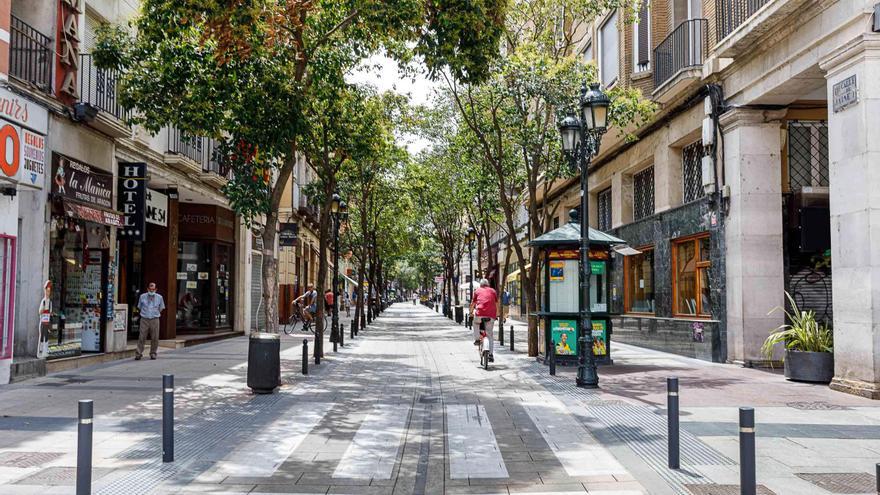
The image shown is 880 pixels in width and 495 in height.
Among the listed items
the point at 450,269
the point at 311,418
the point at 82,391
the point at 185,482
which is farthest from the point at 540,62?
the point at 450,269

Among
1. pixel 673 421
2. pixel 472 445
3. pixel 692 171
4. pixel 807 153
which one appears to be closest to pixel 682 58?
pixel 692 171

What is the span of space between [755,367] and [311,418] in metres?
9.77

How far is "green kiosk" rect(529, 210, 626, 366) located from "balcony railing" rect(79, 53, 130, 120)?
9550 mm

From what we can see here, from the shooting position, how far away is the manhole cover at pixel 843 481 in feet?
19.3

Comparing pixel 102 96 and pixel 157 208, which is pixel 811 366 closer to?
pixel 102 96

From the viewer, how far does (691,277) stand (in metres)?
18.0

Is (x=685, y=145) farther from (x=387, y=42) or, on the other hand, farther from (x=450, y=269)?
(x=450, y=269)

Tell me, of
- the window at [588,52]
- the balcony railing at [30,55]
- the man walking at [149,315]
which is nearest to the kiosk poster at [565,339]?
the man walking at [149,315]

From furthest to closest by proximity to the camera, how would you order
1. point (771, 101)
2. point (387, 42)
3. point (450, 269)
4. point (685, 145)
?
point (450, 269) → point (685, 145) → point (771, 101) → point (387, 42)

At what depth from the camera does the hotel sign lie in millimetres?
10945

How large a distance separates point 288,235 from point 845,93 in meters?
22.6

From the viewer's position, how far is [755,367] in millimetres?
14719

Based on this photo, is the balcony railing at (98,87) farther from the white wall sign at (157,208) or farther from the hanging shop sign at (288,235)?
the hanging shop sign at (288,235)

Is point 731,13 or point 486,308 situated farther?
point 486,308
